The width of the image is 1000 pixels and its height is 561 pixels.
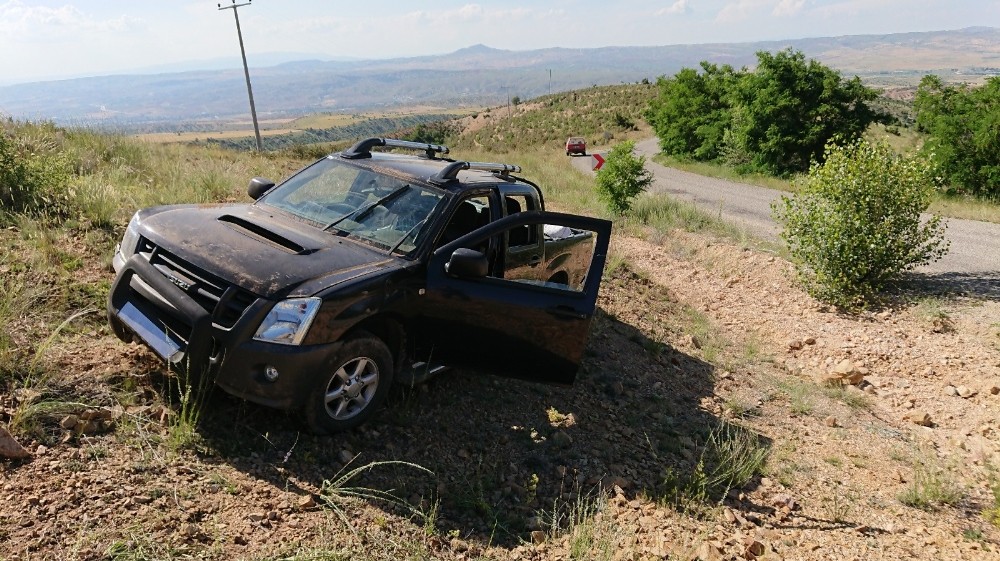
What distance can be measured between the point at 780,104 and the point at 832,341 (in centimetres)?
2035

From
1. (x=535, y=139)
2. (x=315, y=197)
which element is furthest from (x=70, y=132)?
(x=535, y=139)

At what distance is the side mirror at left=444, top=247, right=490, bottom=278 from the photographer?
13.9ft

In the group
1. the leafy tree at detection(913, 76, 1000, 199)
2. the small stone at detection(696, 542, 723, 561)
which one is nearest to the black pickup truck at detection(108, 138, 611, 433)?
the small stone at detection(696, 542, 723, 561)

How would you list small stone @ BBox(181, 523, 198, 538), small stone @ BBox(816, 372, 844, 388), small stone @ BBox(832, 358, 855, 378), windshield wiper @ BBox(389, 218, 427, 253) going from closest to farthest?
small stone @ BBox(181, 523, 198, 538) < windshield wiper @ BBox(389, 218, 427, 253) < small stone @ BBox(816, 372, 844, 388) < small stone @ BBox(832, 358, 855, 378)

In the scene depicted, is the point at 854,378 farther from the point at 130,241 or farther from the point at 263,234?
the point at 130,241

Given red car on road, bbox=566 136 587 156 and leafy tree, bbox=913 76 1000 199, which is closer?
leafy tree, bbox=913 76 1000 199

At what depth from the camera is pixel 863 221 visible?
9234mm

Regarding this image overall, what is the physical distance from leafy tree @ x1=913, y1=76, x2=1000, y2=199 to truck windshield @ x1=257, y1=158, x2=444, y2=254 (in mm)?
22606

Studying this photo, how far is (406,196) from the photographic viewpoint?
5020 mm

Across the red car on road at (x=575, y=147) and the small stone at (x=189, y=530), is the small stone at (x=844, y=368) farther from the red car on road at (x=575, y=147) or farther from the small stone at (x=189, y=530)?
the red car on road at (x=575, y=147)

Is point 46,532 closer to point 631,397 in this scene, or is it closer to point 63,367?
point 63,367

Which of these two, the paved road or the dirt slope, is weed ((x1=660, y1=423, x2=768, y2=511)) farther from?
the paved road

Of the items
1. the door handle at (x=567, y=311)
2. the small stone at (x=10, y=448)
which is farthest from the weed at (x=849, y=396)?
the small stone at (x=10, y=448)

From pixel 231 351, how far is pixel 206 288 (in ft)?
1.69
